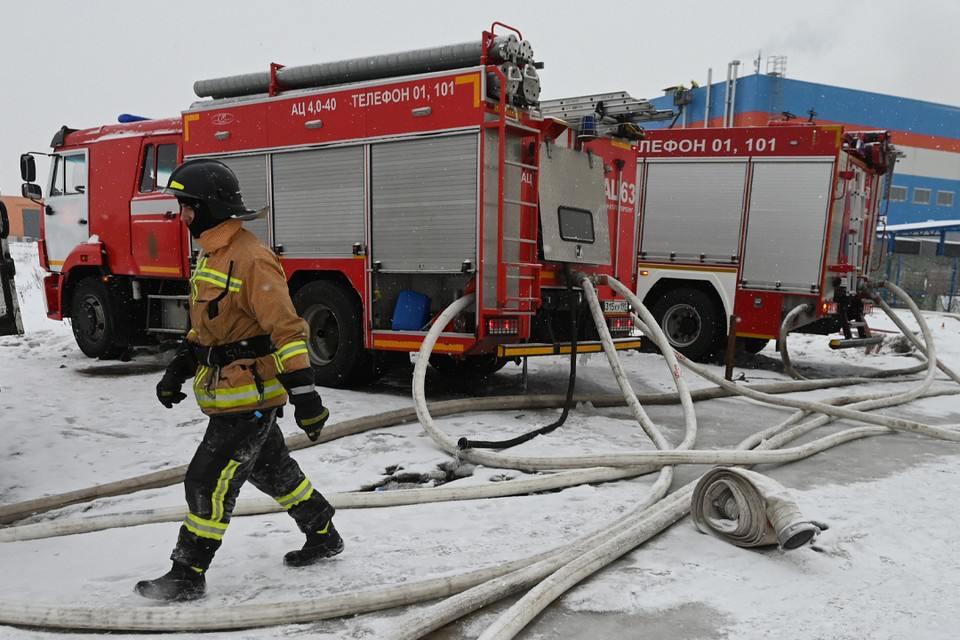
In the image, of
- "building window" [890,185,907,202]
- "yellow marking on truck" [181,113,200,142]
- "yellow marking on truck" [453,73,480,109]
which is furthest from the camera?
"building window" [890,185,907,202]

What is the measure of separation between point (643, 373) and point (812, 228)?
274 cm

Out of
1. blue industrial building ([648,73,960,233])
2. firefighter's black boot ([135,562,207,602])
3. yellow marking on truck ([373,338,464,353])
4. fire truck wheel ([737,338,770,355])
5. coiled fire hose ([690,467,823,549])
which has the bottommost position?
fire truck wheel ([737,338,770,355])

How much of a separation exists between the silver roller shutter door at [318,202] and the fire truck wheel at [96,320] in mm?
2958

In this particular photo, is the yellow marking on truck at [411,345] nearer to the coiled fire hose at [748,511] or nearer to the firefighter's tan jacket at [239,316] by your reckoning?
the coiled fire hose at [748,511]

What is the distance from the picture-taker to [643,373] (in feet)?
29.2

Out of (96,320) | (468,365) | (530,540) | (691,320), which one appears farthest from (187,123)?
(691,320)

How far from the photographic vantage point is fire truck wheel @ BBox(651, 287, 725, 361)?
9578 mm

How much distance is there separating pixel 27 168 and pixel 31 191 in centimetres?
33

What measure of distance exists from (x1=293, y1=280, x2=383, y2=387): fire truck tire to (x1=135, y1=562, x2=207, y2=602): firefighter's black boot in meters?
4.04

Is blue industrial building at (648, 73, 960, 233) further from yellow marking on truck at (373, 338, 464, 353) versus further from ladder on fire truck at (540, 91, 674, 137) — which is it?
yellow marking on truck at (373, 338, 464, 353)

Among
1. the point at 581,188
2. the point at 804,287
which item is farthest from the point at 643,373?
the point at 581,188

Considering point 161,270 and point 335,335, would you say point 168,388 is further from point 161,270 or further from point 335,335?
point 161,270

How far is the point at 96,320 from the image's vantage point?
9.05 meters

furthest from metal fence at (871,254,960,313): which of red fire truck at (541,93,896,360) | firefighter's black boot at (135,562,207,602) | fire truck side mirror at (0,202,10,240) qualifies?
firefighter's black boot at (135,562,207,602)
